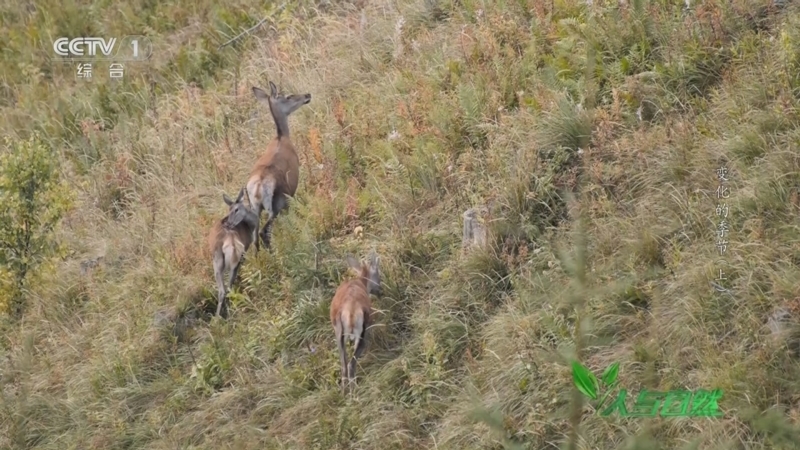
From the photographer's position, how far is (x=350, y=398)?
6586 mm

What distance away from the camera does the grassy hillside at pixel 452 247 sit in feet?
19.0

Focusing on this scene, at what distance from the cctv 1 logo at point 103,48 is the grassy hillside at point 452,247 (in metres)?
3.13

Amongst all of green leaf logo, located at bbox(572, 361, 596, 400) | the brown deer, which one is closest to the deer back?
the brown deer

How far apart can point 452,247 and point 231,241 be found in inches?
67.7

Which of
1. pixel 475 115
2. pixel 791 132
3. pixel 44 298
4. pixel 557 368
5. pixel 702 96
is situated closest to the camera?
pixel 557 368

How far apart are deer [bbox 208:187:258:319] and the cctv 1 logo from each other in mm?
6588

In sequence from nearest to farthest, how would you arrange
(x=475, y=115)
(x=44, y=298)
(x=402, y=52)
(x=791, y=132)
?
(x=791, y=132) < (x=475, y=115) < (x=44, y=298) < (x=402, y=52)

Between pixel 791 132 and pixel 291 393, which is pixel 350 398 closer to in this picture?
pixel 291 393

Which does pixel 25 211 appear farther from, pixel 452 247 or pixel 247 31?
pixel 247 31

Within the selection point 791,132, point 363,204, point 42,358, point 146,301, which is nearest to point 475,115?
point 363,204

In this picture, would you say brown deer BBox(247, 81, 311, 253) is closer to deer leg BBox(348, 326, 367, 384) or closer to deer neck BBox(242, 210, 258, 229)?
deer neck BBox(242, 210, 258, 229)

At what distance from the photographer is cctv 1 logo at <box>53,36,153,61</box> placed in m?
13.9

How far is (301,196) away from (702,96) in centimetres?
346

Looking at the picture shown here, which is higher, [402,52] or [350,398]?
[402,52]
